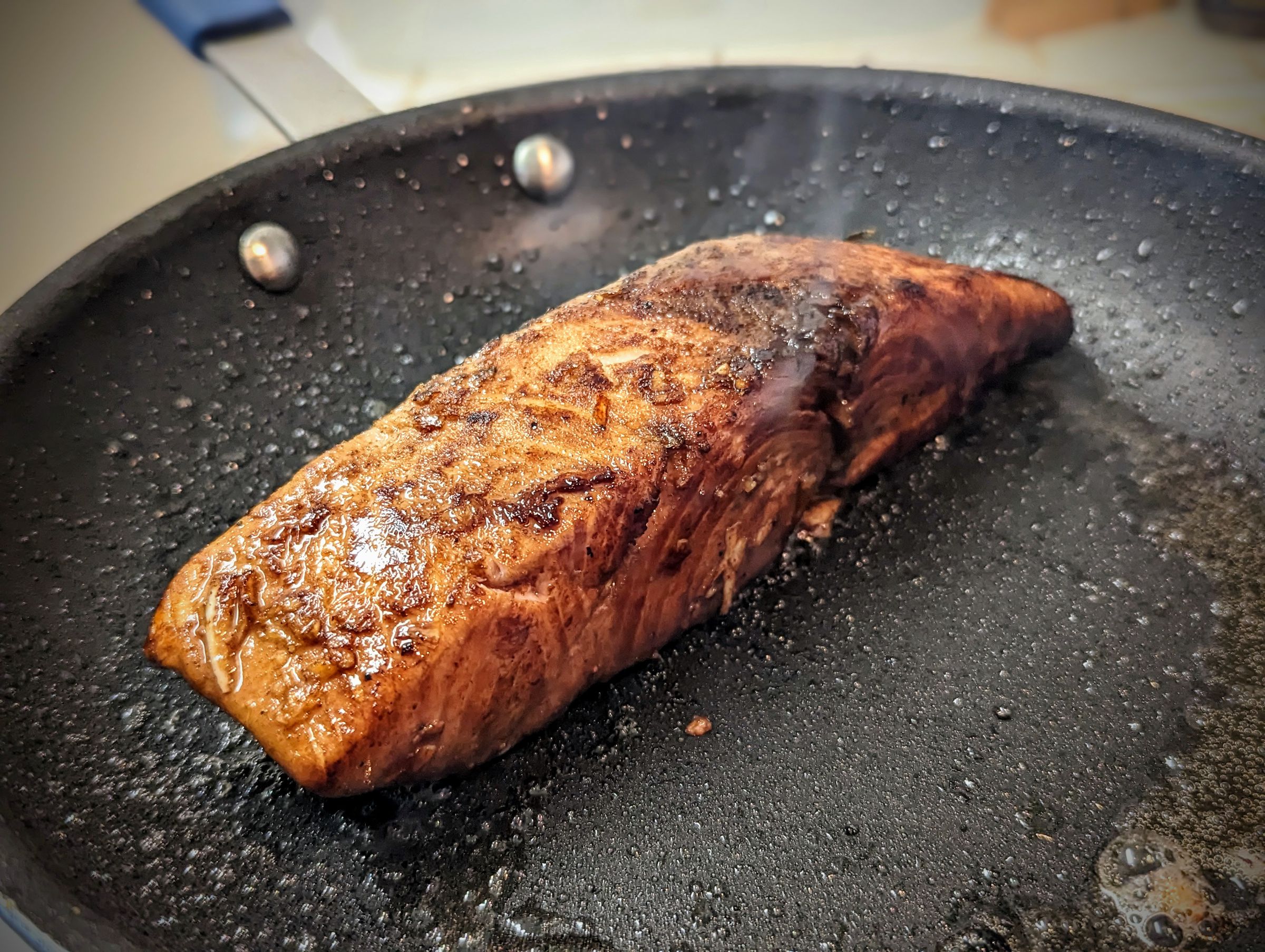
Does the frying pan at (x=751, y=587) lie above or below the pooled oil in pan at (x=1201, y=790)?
above

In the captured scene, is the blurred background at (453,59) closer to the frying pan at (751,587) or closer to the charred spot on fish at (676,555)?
the frying pan at (751,587)

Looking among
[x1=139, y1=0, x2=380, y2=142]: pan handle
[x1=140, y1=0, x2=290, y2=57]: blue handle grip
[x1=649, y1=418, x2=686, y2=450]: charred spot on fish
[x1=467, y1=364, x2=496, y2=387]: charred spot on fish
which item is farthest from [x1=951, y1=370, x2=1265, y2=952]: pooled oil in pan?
[x1=140, y1=0, x2=290, y2=57]: blue handle grip

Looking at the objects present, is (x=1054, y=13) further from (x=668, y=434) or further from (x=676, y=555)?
(x=676, y=555)

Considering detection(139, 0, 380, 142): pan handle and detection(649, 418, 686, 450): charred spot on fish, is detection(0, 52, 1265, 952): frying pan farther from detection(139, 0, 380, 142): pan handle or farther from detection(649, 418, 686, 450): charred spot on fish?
detection(649, 418, 686, 450): charred spot on fish

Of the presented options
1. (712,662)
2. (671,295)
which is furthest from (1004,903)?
(671,295)

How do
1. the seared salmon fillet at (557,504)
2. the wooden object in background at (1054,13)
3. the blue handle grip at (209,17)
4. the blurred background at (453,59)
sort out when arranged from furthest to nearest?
1. the blue handle grip at (209,17)
2. the wooden object in background at (1054,13)
3. the blurred background at (453,59)
4. the seared salmon fillet at (557,504)

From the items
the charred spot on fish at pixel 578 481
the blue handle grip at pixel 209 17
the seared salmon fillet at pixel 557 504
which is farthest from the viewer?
the blue handle grip at pixel 209 17

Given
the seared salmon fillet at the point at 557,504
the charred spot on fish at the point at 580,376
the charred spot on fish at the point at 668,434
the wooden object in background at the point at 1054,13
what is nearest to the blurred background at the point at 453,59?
the wooden object in background at the point at 1054,13
